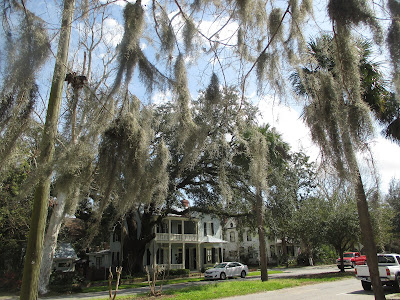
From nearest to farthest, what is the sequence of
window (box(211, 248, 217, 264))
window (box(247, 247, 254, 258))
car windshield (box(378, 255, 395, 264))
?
1. car windshield (box(378, 255, 395, 264))
2. window (box(211, 248, 217, 264))
3. window (box(247, 247, 254, 258))

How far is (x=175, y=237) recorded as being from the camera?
1129 inches

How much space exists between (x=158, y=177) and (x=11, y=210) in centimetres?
1497

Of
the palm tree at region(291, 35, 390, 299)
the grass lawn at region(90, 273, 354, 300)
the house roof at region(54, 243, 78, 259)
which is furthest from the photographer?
the house roof at region(54, 243, 78, 259)

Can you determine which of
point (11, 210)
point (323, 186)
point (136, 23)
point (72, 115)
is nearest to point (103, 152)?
point (72, 115)

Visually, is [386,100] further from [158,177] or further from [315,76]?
[158,177]

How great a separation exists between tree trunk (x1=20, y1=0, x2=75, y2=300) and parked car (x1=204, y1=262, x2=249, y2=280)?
1872 cm

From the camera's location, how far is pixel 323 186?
396 cm

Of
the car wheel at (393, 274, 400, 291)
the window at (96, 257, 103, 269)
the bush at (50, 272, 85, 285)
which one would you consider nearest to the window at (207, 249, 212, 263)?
the window at (96, 257, 103, 269)

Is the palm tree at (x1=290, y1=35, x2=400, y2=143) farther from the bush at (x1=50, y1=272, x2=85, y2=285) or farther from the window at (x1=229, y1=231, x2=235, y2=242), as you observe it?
the window at (x1=229, y1=231, x2=235, y2=242)

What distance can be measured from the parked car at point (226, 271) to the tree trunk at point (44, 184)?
61.4 ft

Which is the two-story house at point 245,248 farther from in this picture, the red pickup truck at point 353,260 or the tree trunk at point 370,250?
the tree trunk at point 370,250

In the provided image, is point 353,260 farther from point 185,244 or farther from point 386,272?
point 386,272

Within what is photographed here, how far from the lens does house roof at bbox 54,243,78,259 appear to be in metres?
29.5

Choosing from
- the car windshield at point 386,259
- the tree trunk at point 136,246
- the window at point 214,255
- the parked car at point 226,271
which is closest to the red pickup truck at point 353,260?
the parked car at point 226,271
